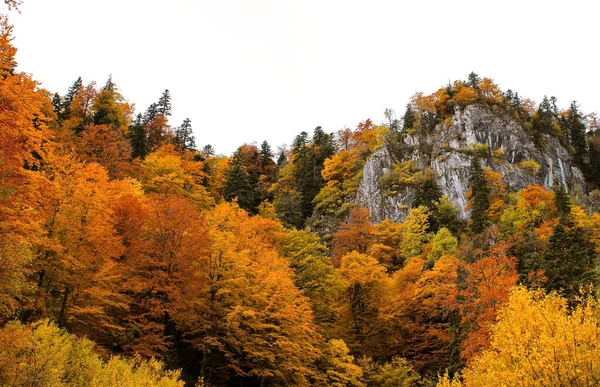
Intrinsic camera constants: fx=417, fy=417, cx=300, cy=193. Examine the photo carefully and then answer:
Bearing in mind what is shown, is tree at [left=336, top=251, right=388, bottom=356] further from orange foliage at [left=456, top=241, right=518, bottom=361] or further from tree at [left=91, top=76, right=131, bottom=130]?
tree at [left=91, top=76, right=131, bottom=130]

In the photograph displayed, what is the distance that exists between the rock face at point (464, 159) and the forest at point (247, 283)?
3.39m

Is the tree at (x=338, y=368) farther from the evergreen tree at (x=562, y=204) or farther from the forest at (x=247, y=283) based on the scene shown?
the evergreen tree at (x=562, y=204)

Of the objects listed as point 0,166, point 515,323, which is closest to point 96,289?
point 0,166

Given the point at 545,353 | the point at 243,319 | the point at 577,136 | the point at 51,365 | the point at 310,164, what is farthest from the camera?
the point at 577,136

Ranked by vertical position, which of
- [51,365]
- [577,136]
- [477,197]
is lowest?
[51,365]

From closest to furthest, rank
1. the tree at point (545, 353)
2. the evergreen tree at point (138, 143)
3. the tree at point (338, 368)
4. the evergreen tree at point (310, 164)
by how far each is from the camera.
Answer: the tree at point (545, 353) → the tree at point (338, 368) → the evergreen tree at point (138, 143) → the evergreen tree at point (310, 164)

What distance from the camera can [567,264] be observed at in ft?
110

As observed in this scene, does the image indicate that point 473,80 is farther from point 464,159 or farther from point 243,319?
point 243,319

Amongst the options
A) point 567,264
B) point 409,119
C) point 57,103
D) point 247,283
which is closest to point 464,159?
point 409,119

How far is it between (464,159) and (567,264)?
28903 mm

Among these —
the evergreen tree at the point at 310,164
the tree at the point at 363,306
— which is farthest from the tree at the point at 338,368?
the evergreen tree at the point at 310,164

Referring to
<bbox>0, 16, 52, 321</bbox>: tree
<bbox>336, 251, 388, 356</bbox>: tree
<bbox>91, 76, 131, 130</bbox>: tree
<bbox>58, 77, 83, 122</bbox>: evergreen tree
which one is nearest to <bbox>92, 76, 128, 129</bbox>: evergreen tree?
<bbox>91, 76, 131, 130</bbox>: tree

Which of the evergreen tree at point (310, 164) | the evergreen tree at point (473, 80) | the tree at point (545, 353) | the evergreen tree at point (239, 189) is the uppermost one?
the evergreen tree at point (473, 80)

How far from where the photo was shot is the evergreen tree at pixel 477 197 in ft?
155
